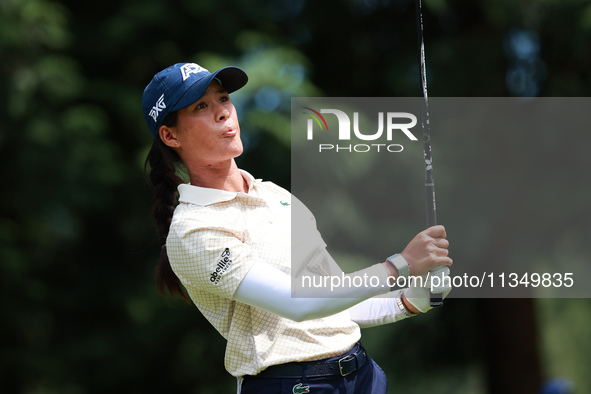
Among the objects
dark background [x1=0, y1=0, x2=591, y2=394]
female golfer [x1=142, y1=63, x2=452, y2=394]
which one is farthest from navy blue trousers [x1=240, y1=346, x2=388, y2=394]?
dark background [x1=0, y1=0, x2=591, y2=394]

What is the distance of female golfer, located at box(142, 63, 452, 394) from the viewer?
178 centimetres

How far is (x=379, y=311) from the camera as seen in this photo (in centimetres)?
215

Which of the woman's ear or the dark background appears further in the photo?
the dark background

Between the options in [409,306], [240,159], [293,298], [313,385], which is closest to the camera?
[293,298]

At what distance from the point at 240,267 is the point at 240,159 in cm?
317

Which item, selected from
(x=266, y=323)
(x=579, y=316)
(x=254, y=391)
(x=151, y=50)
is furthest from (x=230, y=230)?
(x=579, y=316)

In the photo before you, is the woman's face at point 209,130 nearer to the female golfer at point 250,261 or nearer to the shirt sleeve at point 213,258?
the female golfer at point 250,261

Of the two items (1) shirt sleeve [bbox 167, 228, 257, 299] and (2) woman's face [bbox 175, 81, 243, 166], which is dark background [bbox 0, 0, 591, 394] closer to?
(2) woman's face [bbox 175, 81, 243, 166]

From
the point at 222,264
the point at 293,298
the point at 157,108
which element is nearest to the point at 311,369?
the point at 293,298

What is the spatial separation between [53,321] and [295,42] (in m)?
3.05

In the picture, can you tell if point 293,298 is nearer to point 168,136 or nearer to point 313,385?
point 313,385

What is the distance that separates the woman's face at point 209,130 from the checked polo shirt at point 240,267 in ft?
0.33

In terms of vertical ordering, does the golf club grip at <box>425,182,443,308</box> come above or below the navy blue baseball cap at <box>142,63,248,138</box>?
below

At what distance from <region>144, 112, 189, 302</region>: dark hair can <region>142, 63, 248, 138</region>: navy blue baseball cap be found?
0.25 feet
